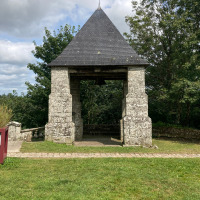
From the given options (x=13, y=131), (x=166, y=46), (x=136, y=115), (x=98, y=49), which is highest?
(x=166, y=46)

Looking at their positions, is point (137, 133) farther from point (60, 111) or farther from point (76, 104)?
point (76, 104)

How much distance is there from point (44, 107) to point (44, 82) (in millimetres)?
2059

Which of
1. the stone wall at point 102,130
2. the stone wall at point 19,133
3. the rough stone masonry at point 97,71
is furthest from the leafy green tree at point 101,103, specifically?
the rough stone masonry at point 97,71

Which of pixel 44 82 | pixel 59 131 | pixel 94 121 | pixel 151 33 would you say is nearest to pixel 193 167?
pixel 59 131

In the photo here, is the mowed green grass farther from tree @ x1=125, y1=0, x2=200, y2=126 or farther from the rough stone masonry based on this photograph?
tree @ x1=125, y1=0, x2=200, y2=126

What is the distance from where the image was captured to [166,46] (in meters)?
14.4

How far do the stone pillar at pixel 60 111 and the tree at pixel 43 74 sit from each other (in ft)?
20.6

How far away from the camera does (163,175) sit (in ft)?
16.4

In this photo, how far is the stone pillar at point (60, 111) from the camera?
9.09 metres

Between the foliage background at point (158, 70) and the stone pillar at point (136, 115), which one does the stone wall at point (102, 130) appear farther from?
the stone pillar at point (136, 115)

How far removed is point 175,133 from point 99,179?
10.2 meters

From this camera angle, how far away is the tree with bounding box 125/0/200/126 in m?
11.8

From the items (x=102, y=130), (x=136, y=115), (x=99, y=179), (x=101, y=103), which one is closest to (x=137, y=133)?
(x=136, y=115)

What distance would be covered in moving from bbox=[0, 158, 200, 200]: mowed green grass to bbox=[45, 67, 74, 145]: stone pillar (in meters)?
2.86
